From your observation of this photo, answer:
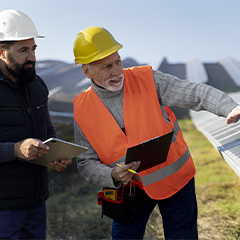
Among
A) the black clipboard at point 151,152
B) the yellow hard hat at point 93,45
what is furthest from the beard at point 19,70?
the black clipboard at point 151,152

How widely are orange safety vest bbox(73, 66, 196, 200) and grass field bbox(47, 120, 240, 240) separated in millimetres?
2322

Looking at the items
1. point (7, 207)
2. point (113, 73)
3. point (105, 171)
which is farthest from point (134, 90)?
point (7, 207)

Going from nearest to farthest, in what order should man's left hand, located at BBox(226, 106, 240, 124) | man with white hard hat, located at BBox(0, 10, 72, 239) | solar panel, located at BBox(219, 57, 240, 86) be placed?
man's left hand, located at BBox(226, 106, 240, 124), man with white hard hat, located at BBox(0, 10, 72, 239), solar panel, located at BBox(219, 57, 240, 86)

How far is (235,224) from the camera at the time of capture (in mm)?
5449

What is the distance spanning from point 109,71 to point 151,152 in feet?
2.53

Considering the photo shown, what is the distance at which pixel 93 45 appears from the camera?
3.18 metres

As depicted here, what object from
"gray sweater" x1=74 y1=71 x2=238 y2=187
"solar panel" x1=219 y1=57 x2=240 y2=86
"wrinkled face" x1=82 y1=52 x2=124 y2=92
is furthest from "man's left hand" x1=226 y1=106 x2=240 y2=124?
"solar panel" x1=219 y1=57 x2=240 y2=86

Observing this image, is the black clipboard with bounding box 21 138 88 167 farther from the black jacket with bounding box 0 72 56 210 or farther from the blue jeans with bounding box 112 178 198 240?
the blue jeans with bounding box 112 178 198 240

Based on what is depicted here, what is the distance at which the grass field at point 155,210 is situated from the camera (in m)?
5.61

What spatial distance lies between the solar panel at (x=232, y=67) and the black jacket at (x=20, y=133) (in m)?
14.3

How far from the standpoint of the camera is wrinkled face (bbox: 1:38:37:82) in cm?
311

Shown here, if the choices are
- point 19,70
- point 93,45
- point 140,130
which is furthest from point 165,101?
point 19,70

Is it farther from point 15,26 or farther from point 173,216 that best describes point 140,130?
point 15,26

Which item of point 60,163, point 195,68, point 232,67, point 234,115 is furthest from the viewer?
point 232,67
